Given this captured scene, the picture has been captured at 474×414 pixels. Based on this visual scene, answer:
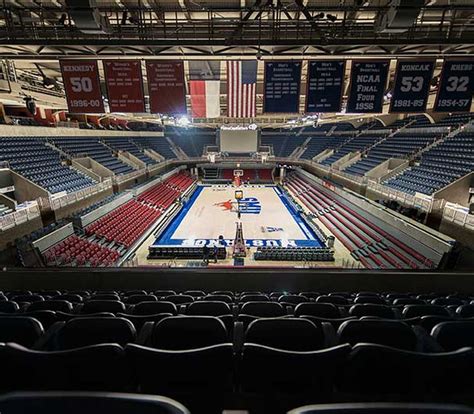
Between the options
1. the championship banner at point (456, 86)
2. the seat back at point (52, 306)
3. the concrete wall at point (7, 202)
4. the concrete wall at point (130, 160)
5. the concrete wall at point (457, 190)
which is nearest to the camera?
the seat back at point (52, 306)

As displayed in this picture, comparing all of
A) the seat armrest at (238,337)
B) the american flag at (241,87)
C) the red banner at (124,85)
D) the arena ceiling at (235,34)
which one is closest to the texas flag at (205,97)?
the american flag at (241,87)

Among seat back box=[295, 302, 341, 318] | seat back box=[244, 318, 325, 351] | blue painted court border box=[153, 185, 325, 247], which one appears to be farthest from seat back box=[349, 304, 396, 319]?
blue painted court border box=[153, 185, 325, 247]

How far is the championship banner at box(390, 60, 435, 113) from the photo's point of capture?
624cm

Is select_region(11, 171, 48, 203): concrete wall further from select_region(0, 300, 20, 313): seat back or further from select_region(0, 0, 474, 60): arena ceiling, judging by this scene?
select_region(0, 300, 20, 313): seat back

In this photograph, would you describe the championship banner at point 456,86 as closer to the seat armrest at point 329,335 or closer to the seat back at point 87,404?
the seat armrest at point 329,335

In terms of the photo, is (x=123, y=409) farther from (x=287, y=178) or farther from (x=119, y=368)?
(x=287, y=178)

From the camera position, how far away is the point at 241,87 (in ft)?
29.5

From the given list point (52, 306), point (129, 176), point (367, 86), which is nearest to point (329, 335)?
point (52, 306)

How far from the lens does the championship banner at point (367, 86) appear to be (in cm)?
634

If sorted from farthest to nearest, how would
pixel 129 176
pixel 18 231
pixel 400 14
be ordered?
pixel 129 176 < pixel 18 231 < pixel 400 14

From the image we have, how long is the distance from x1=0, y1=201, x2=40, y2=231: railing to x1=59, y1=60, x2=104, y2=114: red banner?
4.33 metres

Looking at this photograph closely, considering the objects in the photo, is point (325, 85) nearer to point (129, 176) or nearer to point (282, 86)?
point (282, 86)

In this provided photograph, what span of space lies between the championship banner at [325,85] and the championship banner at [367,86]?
1.04 feet

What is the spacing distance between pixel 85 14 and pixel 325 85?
553cm
